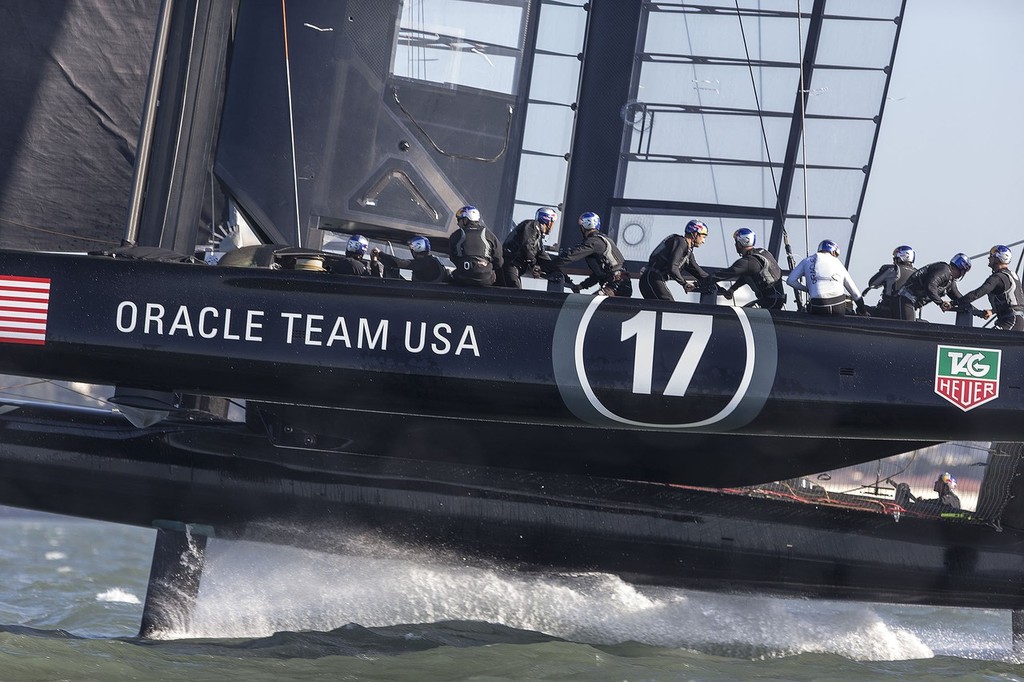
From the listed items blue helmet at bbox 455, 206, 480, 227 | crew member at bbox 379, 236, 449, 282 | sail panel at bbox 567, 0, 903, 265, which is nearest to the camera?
blue helmet at bbox 455, 206, 480, 227

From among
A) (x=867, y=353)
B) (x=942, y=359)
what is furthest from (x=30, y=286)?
(x=942, y=359)

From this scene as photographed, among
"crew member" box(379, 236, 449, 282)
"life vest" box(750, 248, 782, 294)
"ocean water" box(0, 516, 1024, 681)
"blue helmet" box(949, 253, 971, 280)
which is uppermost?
"blue helmet" box(949, 253, 971, 280)

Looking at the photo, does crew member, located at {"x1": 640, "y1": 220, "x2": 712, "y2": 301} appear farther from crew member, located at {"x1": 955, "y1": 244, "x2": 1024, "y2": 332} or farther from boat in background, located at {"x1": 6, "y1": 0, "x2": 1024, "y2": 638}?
crew member, located at {"x1": 955, "y1": 244, "x2": 1024, "y2": 332}

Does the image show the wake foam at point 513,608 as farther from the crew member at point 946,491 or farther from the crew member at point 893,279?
the crew member at point 893,279

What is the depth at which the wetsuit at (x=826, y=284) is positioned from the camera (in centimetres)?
428

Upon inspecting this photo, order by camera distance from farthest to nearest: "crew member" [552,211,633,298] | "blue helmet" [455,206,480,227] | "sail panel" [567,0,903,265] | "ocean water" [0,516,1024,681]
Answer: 1. "sail panel" [567,0,903,265]
2. "crew member" [552,211,633,298]
3. "blue helmet" [455,206,480,227]
4. "ocean water" [0,516,1024,681]

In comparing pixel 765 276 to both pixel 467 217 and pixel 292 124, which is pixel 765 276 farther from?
pixel 292 124

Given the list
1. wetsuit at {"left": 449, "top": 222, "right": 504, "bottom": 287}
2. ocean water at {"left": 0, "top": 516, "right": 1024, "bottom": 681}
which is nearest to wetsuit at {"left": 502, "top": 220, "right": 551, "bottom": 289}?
wetsuit at {"left": 449, "top": 222, "right": 504, "bottom": 287}

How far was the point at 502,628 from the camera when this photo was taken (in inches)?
180

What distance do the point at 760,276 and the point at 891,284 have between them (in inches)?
29.7

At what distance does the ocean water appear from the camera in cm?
421

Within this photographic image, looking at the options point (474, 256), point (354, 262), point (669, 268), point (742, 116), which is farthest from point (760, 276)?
point (354, 262)

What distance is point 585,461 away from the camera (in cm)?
479

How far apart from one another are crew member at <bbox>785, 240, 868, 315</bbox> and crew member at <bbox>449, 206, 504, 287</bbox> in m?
1.17
